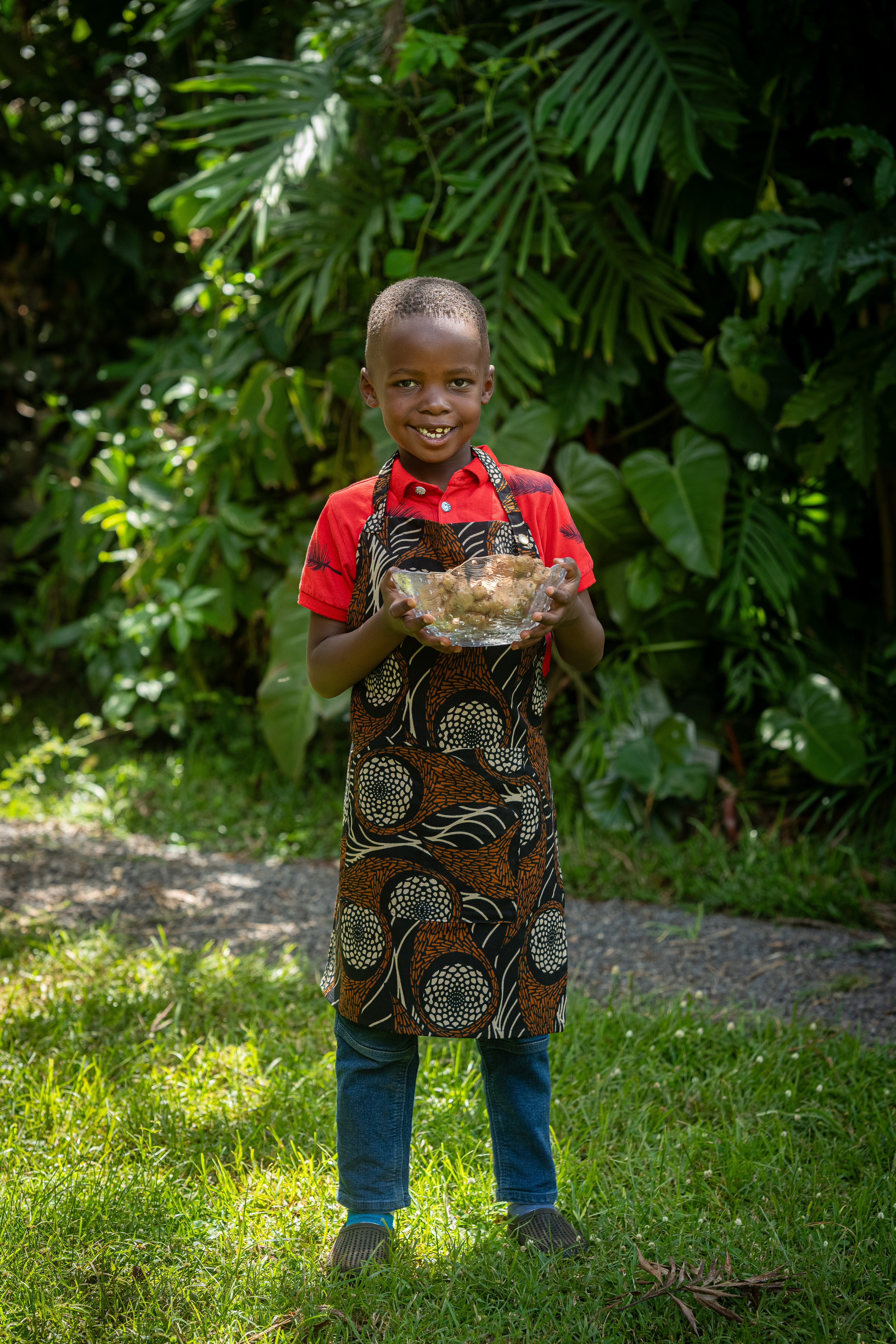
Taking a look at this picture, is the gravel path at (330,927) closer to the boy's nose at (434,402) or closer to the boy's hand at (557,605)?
the boy's hand at (557,605)

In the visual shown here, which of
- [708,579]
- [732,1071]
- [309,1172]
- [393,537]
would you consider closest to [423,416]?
[393,537]

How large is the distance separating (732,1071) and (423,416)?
1.45m

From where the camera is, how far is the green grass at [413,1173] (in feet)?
5.16

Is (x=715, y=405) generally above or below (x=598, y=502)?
above

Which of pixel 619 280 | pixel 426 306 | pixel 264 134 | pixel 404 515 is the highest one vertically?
pixel 264 134

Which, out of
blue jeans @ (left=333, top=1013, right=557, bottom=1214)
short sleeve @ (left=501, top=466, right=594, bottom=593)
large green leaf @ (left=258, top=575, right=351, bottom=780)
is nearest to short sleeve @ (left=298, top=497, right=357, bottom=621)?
short sleeve @ (left=501, top=466, right=594, bottom=593)

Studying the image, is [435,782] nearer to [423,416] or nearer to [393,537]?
[393,537]

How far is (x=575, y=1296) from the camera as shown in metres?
1.60

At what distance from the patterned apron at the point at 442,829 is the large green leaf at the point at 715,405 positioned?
82.5 inches

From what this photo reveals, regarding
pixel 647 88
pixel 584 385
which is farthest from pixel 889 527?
pixel 647 88

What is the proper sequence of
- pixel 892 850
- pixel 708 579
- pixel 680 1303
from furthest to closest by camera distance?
pixel 708 579
pixel 892 850
pixel 680 1303

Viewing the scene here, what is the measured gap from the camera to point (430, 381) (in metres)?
1.54

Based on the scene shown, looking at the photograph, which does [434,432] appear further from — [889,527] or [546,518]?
[889,527]

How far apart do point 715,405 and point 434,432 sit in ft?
7.18
